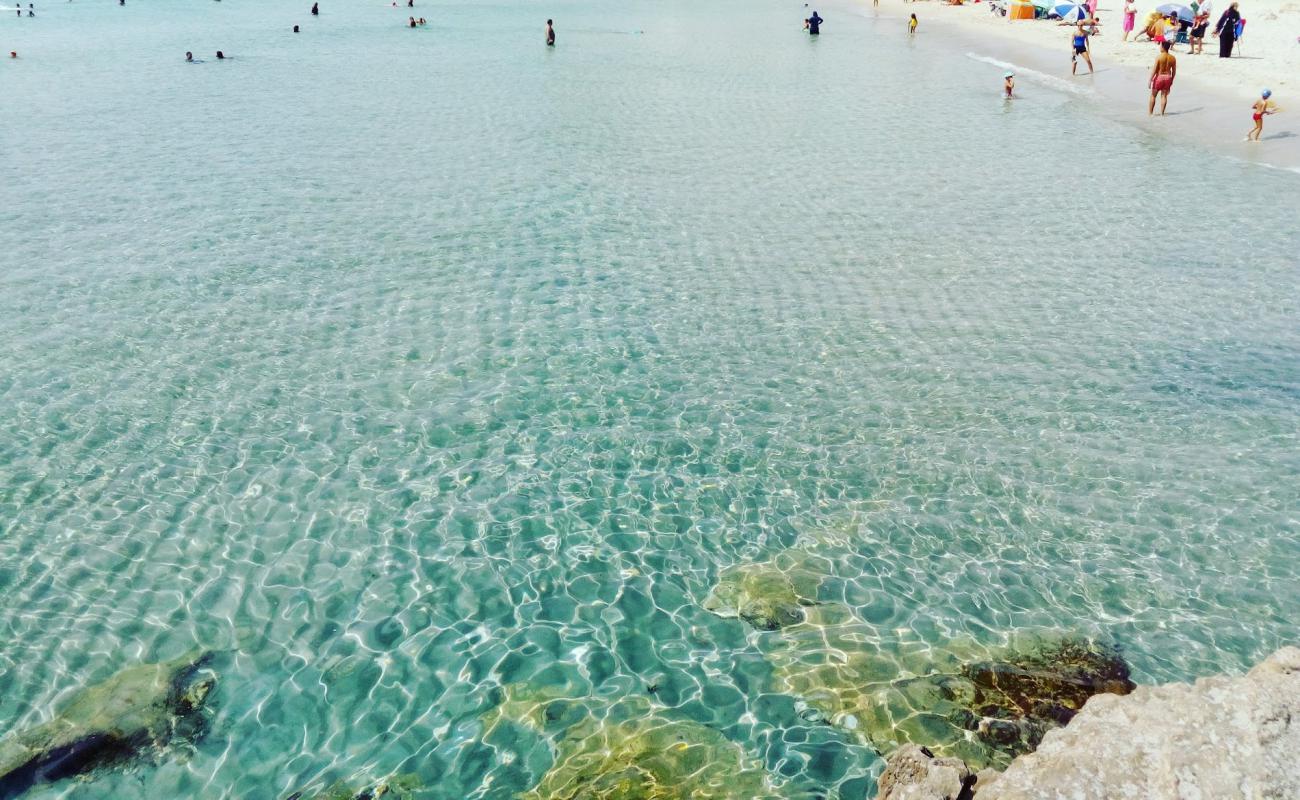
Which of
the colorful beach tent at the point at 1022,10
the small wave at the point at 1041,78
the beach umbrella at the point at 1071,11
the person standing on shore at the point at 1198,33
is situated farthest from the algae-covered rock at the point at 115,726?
the colorful beach tent at the point at 1022,10

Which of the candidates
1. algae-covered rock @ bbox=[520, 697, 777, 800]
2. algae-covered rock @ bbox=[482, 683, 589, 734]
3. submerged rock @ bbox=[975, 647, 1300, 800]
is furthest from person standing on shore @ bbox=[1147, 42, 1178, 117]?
algae-covered rock @ bbox=[482, 683, 589, 734]

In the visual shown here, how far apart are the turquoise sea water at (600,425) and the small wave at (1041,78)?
11.6m

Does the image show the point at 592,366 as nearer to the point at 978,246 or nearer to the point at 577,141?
the point at 978,246

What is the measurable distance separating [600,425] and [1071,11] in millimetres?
55820

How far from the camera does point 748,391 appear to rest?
15.2 m

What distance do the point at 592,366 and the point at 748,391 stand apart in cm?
275

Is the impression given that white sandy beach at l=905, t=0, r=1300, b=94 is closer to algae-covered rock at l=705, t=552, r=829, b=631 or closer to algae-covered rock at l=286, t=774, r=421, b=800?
algae-covered rock at l=705, t=552, r=829, b=631

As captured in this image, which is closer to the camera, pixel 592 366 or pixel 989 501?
pixel 989 501

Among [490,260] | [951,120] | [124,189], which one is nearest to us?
[490,260]

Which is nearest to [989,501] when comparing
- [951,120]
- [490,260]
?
[490,260]

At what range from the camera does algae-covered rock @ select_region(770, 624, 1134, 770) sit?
873 cm

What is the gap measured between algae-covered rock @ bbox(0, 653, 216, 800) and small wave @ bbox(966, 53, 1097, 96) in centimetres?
4073

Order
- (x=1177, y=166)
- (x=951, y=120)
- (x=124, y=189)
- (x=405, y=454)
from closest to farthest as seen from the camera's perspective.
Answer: (x=405, y=454)
(x=124, y=189)
(x=1177, y=166)
(x=951, y=120)

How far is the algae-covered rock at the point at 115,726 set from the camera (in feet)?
28.5
